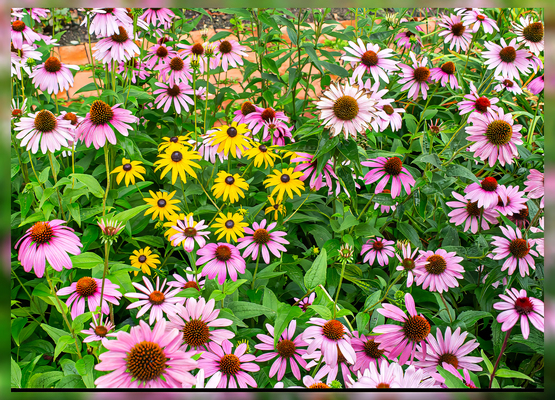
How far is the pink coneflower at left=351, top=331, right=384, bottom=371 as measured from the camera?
0.48m

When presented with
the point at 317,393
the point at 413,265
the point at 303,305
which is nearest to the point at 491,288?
the point at 413,265

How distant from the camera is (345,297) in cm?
78

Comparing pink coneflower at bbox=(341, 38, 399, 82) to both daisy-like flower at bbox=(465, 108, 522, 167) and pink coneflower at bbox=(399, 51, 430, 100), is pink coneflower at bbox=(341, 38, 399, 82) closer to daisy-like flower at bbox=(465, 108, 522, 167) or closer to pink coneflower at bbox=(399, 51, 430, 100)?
pink coneflower at bbox=(399, 51, 430, 100)

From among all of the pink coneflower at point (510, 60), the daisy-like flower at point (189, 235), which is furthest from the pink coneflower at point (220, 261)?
the pink coneflower at point (510, 60)

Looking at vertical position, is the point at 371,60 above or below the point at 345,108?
above

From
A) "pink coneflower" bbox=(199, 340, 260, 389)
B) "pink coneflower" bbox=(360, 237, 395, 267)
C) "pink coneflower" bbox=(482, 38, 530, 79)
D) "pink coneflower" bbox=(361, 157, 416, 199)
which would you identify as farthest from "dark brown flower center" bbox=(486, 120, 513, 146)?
"pink coneflower" bbox=(199, 340, 260, 389)

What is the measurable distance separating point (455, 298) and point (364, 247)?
20 centimetres

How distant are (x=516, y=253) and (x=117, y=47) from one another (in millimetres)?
802

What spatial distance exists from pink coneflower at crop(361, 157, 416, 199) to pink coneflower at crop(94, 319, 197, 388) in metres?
0.47

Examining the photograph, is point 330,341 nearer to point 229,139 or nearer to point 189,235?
point 189,235

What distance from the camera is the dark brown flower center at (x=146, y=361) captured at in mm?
300

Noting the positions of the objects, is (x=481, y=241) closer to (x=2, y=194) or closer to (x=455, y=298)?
(x=455, y=298)

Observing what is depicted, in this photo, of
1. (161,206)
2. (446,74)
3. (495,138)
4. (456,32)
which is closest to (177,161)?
(161,206)

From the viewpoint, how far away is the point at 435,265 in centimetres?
62
